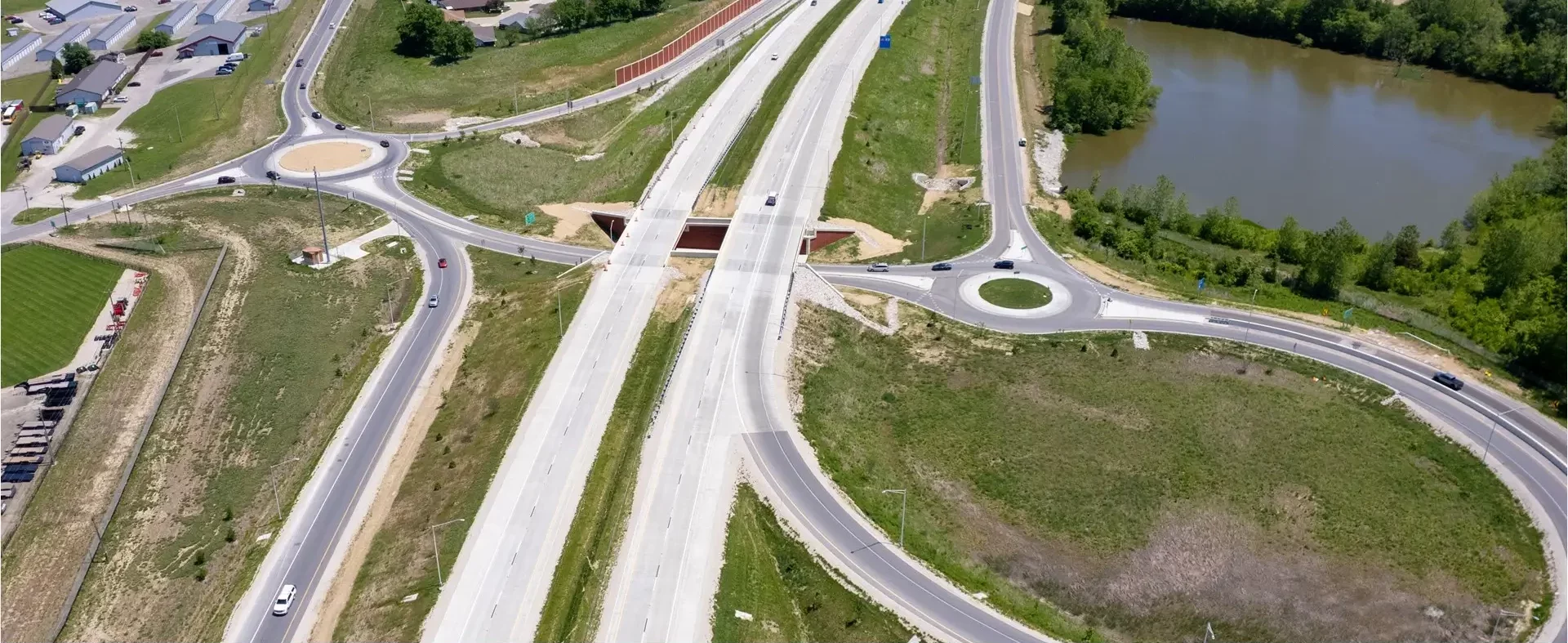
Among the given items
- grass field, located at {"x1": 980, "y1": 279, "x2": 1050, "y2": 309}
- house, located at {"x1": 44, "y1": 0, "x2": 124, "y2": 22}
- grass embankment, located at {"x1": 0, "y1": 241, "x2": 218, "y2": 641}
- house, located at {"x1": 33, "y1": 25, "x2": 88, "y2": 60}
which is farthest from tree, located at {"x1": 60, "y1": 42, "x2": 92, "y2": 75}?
grass field, located at {"x1": 980, "y1": 279, "x2": 1050, "y2": 309}

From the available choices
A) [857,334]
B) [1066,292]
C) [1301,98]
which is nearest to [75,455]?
[857,334]

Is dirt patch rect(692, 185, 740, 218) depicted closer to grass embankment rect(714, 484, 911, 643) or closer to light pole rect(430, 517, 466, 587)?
grass embankment rect(714, 484, 911, 643)

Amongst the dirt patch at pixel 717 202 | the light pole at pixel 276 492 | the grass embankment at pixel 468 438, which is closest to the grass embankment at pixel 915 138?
the dirt patch at pixel 717 202

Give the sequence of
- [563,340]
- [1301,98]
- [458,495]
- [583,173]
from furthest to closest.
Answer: [1301,98], [583,173], [563,340], [458,495]

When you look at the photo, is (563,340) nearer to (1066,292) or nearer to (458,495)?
(458,495)

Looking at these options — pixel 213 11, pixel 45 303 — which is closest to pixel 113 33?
pixel 213 11

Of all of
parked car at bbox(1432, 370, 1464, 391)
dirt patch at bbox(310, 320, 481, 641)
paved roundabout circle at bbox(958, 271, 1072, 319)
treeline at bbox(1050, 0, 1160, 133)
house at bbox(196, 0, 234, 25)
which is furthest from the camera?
house at bbox(196, 0, 234, 25)
